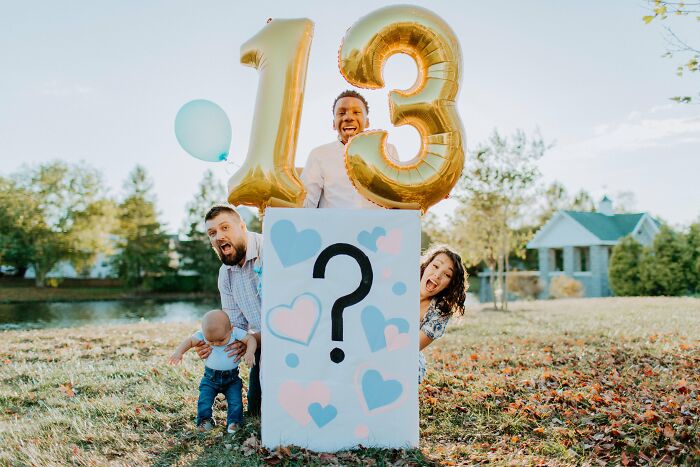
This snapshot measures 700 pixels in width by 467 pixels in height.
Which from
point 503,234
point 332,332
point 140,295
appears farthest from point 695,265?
Answer: point 140,295

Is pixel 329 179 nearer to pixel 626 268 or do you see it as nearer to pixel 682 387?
A: pixel 682 387

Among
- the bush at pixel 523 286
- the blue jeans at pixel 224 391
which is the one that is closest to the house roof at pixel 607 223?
the bush at pixel 523 286

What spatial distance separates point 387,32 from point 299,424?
255cm

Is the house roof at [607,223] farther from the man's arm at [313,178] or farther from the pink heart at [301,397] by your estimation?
Answer: the pink heart at [301,397]

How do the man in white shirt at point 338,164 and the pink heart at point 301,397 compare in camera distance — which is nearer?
the pink heart at point 301,397

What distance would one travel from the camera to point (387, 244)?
3395mm

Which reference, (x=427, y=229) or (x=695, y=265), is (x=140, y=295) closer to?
(x=427, y=229)

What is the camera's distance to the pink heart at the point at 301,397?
3354 millimetres

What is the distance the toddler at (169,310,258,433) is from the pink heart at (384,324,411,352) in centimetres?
102

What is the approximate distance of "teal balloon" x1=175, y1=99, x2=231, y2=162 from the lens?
3.95 meters

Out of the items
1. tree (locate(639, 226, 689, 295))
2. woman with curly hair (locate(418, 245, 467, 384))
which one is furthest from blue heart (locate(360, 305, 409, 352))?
tree (locate(639, 226, 689, 295))

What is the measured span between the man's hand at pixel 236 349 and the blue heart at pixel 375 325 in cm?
99

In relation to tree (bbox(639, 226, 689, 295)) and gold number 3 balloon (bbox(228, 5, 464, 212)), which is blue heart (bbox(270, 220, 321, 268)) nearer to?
gold number 3 balloon (bbox(228, 5, 464, 212))

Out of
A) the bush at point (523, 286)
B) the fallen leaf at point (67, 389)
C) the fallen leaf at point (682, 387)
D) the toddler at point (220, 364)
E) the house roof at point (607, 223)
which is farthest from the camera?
the house roof at point (607, 223)
